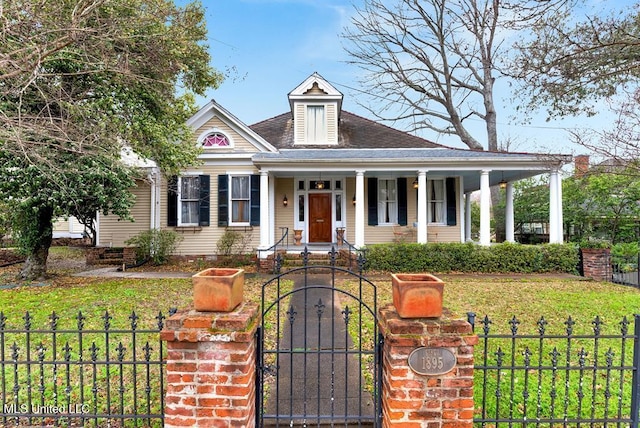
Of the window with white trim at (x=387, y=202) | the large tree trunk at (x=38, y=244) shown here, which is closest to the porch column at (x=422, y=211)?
the window with white trim at (x=387, y=202)

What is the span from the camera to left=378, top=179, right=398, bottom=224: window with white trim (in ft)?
40.9

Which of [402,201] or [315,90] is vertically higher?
[315,90]

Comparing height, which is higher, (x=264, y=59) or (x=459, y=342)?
(x=264, y=59)

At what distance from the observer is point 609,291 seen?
7.66 m

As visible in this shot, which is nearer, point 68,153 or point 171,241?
point 68,153

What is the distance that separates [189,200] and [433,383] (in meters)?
11.0

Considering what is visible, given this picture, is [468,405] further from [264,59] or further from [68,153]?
[264,59]

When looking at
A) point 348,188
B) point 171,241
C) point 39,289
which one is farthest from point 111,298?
point 348,188

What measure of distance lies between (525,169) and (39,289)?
13.9 m

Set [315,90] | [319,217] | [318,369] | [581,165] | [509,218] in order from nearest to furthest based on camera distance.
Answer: [318,369] → [581,165] → [319,217] → [509,218] → [315,90]

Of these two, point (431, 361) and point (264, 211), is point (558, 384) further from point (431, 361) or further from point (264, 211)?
point (264, 211)

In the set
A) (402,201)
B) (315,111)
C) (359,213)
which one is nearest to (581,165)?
(402,201)

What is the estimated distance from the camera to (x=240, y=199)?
11664mm

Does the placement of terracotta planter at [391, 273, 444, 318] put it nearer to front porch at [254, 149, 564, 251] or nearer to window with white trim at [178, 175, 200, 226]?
front porch at [254, 149, 564, 251]
